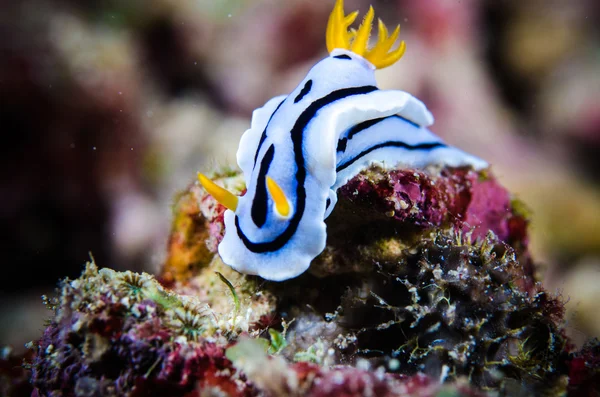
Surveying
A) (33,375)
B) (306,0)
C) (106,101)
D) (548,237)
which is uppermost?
(306,0)

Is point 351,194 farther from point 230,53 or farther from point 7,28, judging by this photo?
point 7,28

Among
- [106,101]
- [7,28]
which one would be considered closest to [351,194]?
[106,101]

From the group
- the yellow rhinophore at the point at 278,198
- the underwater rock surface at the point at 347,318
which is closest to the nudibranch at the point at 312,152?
the yellow rhinophore at the point at 278,198

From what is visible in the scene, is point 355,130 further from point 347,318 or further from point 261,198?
point 347,318

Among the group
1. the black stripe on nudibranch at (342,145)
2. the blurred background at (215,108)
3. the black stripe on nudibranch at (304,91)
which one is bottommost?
the black stripe on nudibranch at (342,145)

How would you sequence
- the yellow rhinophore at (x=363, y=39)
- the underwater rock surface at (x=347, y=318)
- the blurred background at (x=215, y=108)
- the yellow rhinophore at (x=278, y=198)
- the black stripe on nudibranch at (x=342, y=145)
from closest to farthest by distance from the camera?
1. the underwater rock surface at (x=347, y=318)
2. the yellow rhinophore at (x=278, y=198)
3. the black stripe on nudibranch at (x=342, y=145)
4. the yellow rhinophore at (x=363, y=39)
5. the blurred background at (x=215, y=108)

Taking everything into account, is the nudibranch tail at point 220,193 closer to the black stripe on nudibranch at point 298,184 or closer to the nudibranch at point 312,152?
the nudibranch at point 312,152

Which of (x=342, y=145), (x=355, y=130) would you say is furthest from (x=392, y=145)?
(x=342, y=145)
